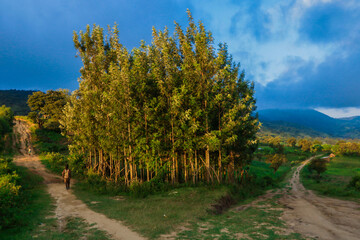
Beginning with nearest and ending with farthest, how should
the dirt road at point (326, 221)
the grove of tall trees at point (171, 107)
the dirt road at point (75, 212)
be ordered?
the dirt road at point (75, 212) → the dirt road at point (326, 221) → the grove of tall trees at point (171, 107)

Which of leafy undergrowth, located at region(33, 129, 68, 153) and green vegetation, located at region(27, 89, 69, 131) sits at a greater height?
green vegetation, located at region(27, 89, 69, 131)

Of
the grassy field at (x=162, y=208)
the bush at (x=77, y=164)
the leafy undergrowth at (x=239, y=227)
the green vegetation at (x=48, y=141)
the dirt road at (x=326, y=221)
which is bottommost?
the dirt road at (x=326, y=221)

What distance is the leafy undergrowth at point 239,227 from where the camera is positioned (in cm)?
1003

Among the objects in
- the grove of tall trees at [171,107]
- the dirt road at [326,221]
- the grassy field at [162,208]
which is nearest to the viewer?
the dirt road at [326,221]

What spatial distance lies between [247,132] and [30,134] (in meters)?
63.5

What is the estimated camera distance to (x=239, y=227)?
11.4 metres

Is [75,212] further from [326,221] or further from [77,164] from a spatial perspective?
[77,164]

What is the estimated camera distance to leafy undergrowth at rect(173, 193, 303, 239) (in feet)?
32.9

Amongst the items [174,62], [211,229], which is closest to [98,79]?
[174,62]

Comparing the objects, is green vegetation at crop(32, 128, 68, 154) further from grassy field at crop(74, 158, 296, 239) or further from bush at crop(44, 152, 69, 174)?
grassy field at crop(74, 158, 296, 239)

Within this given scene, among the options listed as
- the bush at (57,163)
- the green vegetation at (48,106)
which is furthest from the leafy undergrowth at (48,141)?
the bush at (57,163)

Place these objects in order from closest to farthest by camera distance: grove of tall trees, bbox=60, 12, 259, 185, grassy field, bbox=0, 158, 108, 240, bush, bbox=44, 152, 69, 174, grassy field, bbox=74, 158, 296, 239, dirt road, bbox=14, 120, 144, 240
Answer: grassy field, bbox=0, 158, 108, 240, dirt road, bbox=14, 120, 144, 240, grassy field, bbox=74, 158, 296, 239, grove of tall trees, bbox=60, 12, 259, 185, bush, bbox=44, 152, 69, 174

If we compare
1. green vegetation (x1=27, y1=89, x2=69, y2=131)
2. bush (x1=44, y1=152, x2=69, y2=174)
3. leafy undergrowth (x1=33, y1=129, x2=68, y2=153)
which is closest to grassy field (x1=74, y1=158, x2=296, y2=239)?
bush (x1=44, y1=152, x2=69, y2=174)

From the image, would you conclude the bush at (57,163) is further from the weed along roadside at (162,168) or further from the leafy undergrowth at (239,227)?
the leafy undergrowth at (239,227)
